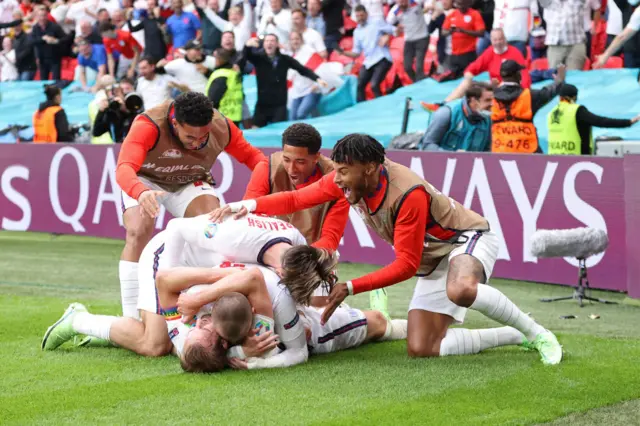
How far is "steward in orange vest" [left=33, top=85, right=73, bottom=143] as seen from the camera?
54.0ft

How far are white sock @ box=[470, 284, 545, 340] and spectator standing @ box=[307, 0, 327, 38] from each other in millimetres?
11996

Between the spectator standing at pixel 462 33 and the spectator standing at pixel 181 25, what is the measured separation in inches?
212

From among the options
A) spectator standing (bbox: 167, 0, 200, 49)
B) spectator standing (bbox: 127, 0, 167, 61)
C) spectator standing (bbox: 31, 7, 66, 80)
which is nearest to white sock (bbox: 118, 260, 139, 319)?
spectator standing (bbox: 167, 0, 200, 49)

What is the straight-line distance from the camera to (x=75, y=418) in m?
5.39

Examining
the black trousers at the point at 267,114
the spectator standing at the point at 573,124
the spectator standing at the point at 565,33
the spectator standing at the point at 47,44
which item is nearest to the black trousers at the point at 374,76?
the black trousers at the point at 267,114

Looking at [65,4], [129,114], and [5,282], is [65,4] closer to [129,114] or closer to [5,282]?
[129,114]

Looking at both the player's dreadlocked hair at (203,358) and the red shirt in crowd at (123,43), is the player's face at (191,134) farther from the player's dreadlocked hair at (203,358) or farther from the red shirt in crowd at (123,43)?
the red shirt in crowd at (123,43)

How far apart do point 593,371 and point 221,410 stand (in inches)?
92.3

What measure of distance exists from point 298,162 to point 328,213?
1.51ft

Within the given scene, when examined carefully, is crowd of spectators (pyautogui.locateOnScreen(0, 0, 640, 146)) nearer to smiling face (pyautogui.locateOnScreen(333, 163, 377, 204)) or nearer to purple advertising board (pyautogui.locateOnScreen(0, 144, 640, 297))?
purple advertising board (pyautogui.locateOnScreen(0, 144, 640, 297))

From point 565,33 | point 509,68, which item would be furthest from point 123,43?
point 509,68

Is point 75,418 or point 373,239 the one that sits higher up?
point 75,418

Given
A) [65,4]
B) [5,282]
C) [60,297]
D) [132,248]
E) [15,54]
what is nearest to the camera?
[132,248]

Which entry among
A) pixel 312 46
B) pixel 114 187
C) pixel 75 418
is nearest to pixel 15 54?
pixel 312 46
